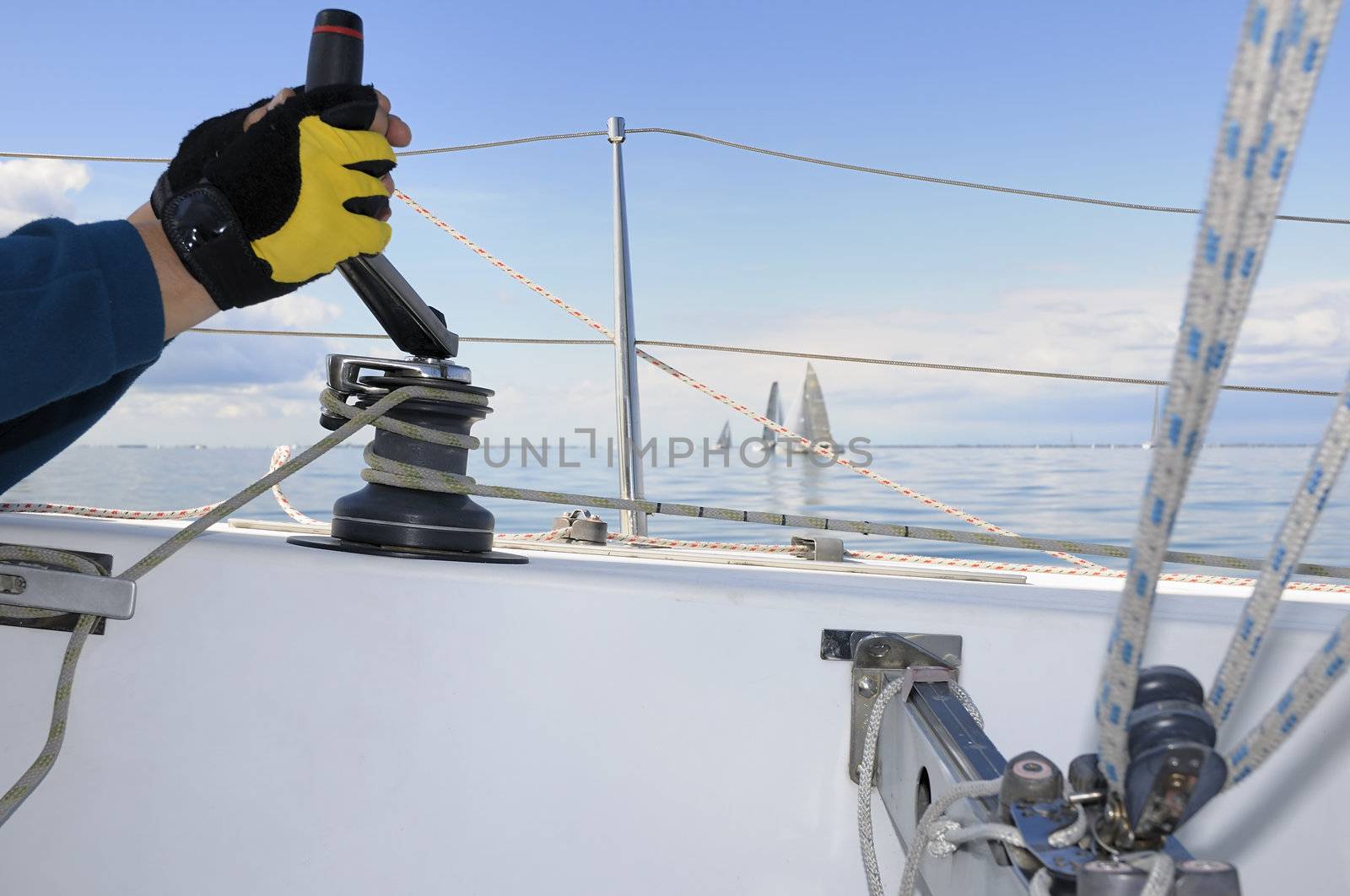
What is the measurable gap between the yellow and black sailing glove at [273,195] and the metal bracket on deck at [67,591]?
335mm

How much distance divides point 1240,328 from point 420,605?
0.78m

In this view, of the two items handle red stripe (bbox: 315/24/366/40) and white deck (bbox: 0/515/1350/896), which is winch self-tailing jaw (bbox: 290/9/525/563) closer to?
white deck (bbox: 0/515/1350/896)

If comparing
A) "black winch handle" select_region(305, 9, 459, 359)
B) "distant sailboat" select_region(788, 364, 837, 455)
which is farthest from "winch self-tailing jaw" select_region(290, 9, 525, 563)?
"distant sailboat" select_region(788, 364, 837, 455)

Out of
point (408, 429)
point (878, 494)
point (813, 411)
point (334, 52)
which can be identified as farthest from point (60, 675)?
point (813, 411)

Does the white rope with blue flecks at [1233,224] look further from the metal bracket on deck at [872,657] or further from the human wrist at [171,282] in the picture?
the human wrist at [171,282]

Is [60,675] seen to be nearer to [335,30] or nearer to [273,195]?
[273,195]

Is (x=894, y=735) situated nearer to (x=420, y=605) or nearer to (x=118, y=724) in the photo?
(x=420, y=605)

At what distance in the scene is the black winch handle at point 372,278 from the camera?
868 mm

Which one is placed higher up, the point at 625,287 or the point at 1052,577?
the point at 625,287

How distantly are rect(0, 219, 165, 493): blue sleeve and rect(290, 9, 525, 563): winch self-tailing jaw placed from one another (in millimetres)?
217

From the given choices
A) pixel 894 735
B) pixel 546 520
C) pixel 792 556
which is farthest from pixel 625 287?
pixel 546 520

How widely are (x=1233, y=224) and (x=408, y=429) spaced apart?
814 mm

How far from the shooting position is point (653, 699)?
955 mm

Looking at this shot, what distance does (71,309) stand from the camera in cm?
76
